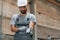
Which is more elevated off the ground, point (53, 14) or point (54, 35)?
point (53, 14)

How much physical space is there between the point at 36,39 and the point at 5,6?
1305 millimetres

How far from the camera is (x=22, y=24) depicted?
9.39 feet

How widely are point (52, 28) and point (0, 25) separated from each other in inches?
92.9

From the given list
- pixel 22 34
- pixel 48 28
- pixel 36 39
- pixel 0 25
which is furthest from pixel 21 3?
pixel 48 28

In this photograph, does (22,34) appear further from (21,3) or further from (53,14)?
(53,14)

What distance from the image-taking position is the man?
2.79 metres

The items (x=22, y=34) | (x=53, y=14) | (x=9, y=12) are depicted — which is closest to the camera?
(x=22, y=34)

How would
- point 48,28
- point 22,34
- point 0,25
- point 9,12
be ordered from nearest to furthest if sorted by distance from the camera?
point 22,34 < point 0,25 < point 9,12 < point 48,28

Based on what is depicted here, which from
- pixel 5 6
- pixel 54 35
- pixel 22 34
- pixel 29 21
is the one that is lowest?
pixel 54 35

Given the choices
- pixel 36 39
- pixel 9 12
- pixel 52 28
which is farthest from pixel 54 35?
pixel 9 12

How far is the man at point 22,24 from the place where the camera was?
9.14 feet

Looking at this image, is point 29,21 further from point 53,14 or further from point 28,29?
point 53,14

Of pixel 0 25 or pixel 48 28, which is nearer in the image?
pixel 0 25

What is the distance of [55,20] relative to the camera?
5738mm
